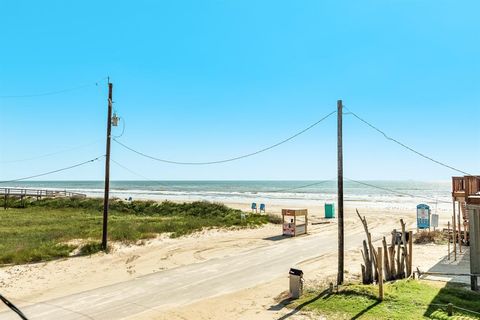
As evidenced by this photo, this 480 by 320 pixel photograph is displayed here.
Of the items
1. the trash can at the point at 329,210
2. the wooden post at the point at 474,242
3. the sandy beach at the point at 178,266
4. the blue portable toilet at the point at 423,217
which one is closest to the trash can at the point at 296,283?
the sandy beach at the point at 178,266

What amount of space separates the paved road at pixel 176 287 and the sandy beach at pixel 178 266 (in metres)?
0.52

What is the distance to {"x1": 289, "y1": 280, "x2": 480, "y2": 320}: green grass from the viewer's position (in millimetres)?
10297

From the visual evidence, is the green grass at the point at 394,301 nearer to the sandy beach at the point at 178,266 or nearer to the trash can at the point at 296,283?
the trash can at the point at 296,283

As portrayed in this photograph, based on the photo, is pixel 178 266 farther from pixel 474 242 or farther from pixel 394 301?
pixel 474 242

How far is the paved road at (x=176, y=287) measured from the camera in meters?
11.4

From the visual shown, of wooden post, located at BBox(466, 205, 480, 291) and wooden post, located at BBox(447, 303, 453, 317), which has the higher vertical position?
wooden post, located at BBox(466, 205, 480, 291)

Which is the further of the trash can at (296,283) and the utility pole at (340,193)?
the utility pole at (340,193)

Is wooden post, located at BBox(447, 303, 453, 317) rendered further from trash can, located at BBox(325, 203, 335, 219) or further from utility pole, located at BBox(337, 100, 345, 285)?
trash can, located at BBox(325, 203, 335, 219)

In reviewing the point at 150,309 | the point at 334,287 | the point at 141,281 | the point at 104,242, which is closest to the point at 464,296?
the point at 334,287

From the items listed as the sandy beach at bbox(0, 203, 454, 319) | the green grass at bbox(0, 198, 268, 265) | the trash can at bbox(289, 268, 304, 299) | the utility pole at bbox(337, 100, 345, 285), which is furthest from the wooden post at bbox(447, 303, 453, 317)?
the green grass at bbox(0, 198, 268, 265)

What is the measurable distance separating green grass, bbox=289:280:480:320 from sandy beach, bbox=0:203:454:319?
108 centimetres

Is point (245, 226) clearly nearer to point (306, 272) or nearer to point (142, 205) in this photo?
point (306, 272)

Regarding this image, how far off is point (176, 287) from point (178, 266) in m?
3.77

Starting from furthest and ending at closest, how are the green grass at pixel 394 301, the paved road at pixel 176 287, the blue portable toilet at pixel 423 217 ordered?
the blue portable toilet at pixel 423 217 < the paved road at pixel 176 287 < the green grass at pixel 394 301
